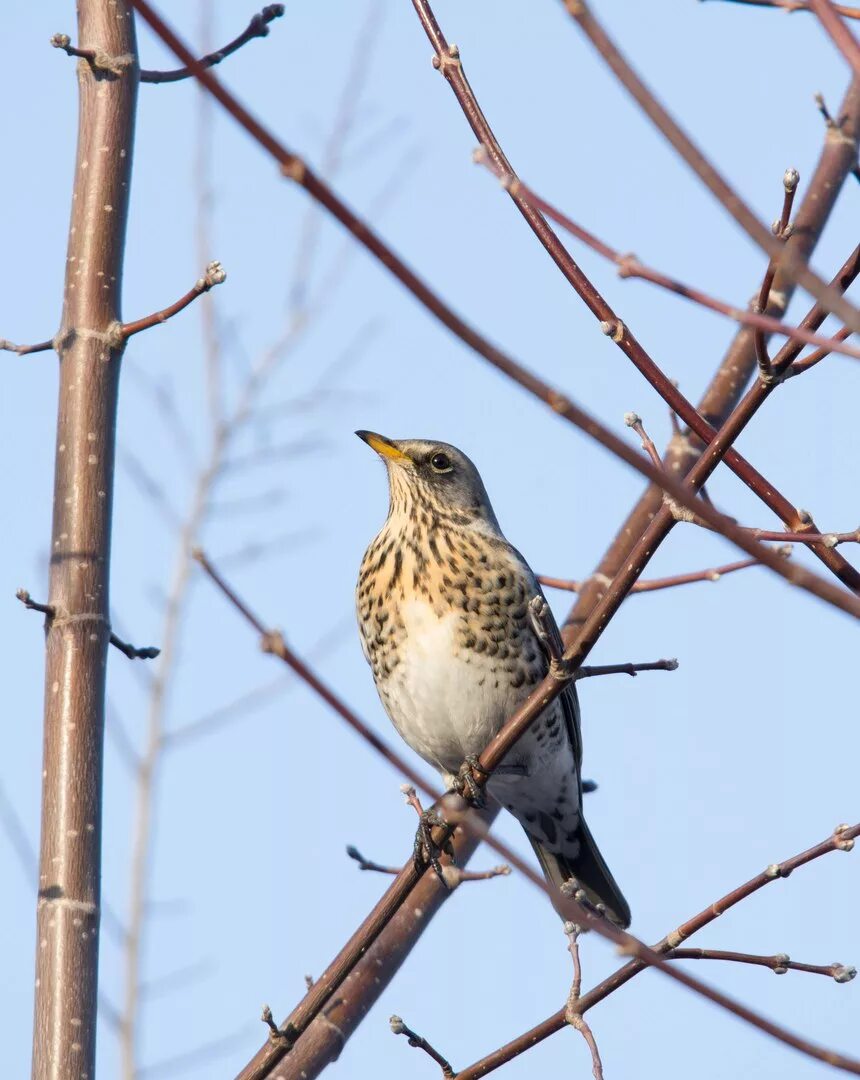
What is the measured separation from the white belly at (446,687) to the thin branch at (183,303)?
1946 mm

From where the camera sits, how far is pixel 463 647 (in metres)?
5.30

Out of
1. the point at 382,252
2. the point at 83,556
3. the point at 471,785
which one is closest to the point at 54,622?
the point at 83,556

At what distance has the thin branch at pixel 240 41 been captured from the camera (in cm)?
399

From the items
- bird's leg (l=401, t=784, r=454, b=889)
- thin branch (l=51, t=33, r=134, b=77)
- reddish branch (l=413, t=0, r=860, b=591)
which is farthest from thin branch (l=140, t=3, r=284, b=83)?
bird's leg (l=401, t=784, r=454, b=889)

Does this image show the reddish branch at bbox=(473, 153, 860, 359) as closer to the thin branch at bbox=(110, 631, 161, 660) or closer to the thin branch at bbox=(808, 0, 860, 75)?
the thin branch at bbox=(808, 0, 860, 75)

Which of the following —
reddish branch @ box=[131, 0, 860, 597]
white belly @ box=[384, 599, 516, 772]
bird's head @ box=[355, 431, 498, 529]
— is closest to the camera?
reddish branch @ box=[131, 0, 860, 597]

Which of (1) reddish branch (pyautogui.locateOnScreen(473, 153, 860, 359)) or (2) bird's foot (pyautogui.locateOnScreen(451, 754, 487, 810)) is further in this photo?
(2) bird's foot (pyautogui.locateOnScreen(451, 754, 487, 810))

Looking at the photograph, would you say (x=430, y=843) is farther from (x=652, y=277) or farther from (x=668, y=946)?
(x=652, y=277)

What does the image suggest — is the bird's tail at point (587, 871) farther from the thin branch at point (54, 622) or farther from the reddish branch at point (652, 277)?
the reddish branch at point (652, 277)

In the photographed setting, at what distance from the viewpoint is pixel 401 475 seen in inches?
233

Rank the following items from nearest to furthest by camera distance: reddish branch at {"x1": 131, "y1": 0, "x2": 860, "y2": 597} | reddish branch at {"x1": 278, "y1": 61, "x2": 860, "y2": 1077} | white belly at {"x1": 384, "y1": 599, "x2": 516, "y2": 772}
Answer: reddish branch at {"x1": 131, "y1": 0, "x2": 860, "y2": 597} → reddish branch at {"x1": 278, "y1": 61, "x2": 860, "y2": 1077} → white belly at {"x1": 384, "y1": 599, "x2": 516, "y2": 772}

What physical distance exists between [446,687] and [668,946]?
2.31 metres

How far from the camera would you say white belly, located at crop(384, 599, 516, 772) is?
5.29 metres

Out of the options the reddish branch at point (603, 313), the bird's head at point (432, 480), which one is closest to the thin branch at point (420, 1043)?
the reddish branch at point (603, 313)
